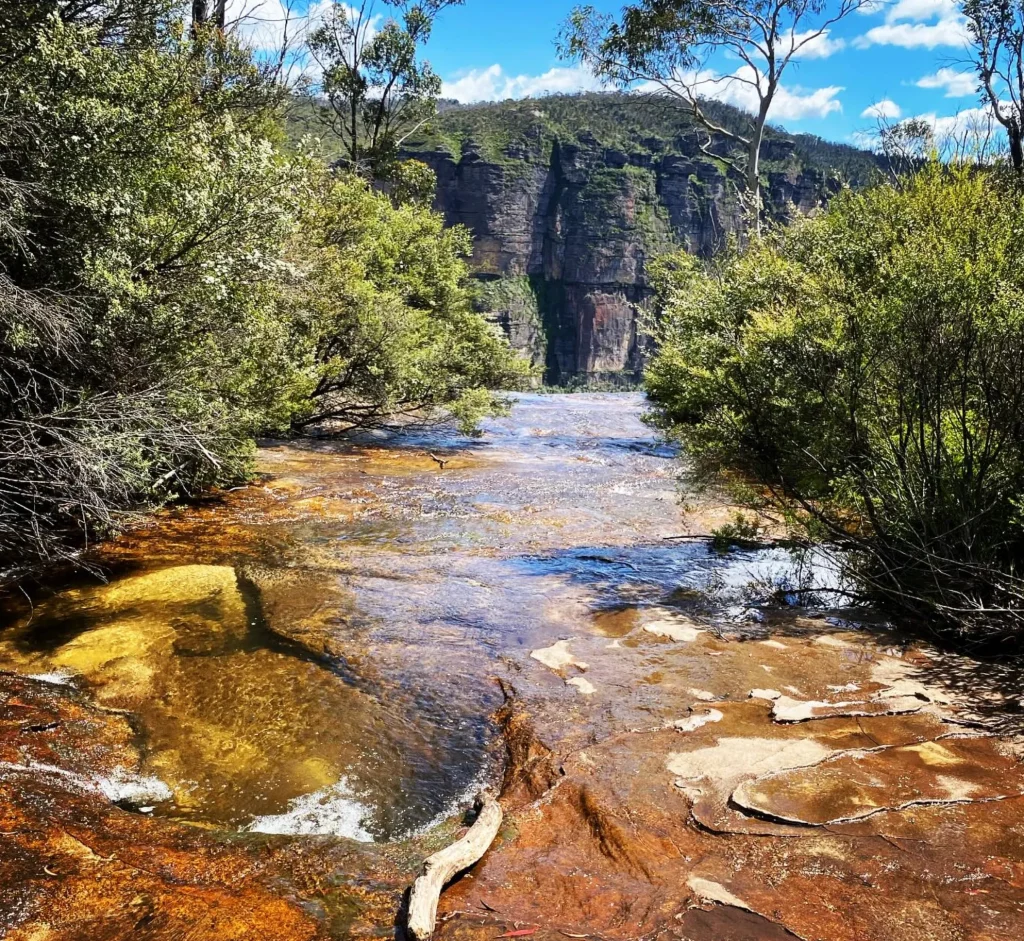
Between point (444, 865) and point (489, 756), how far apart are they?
154 centimetres

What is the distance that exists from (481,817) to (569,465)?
44.1ft

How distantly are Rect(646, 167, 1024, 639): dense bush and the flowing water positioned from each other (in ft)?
4.92

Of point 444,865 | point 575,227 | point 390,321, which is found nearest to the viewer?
point 444,865

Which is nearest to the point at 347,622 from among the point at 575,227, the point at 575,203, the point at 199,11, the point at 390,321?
the point at 390,321

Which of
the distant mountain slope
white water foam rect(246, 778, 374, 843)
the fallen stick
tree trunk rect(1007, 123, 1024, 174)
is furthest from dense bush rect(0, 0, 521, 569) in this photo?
the distant mountain slope

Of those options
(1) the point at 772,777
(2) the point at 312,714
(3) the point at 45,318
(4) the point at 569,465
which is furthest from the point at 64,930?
(4) the point at 569,465

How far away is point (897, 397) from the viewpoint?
7316mm

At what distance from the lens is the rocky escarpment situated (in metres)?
97.8

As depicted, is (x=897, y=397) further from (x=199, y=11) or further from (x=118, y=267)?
(x=199, y=11)

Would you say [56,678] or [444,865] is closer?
[444,865]

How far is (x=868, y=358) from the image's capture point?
742 cm

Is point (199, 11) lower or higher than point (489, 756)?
higher

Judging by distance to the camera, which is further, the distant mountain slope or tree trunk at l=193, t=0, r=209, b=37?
the distant mountain slope

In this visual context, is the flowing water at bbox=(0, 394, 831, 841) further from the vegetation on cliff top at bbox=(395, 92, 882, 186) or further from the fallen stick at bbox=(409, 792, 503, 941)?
the vegetation on cliff top at bbox=(395, 92, 882, 186)
